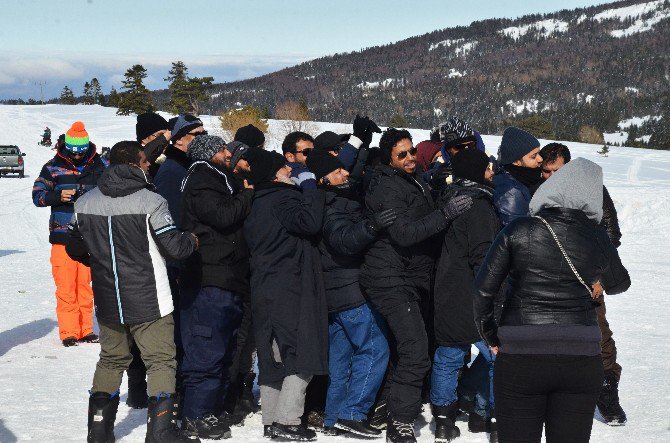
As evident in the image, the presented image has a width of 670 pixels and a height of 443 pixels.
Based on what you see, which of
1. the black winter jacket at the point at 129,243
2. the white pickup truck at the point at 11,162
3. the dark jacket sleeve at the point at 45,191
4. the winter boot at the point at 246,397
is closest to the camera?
the black winter jacket at the point at 129,243

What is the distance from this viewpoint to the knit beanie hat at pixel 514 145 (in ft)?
16.3

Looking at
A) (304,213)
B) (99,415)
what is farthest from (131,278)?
(304,213)

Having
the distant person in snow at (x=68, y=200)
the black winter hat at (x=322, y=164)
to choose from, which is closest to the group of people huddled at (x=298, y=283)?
the black winter hat at (x=322, y=164)

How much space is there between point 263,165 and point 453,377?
1.78 metres

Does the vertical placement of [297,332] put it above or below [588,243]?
below

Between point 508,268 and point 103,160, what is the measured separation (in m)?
4.93

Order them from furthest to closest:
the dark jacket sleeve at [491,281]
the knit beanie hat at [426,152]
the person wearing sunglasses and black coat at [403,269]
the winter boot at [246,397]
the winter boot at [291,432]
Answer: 1. the knit beanie hat at [426,152]
2. the winter boot at [246,397]
3. the winter boot at [291,432]
4. the person wearing sunglasses and black coat at [403,269]
5. the dark jacket sleeve at [491,281]

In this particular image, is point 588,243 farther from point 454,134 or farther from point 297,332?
point 454,134

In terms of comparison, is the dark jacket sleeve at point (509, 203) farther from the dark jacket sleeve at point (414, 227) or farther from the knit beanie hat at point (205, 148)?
the knit beanie hat at point (205, 148)

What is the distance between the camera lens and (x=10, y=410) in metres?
5.41

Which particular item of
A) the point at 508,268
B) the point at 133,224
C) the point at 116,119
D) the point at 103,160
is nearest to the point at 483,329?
the point at 508,268

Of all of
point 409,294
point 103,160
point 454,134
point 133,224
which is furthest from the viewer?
point 103,160

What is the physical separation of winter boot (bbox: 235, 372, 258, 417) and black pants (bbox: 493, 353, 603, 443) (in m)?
2.64

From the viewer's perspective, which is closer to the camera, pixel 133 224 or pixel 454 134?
pixel 133 224
